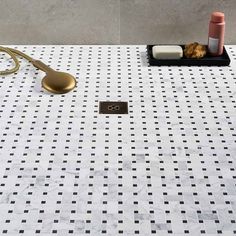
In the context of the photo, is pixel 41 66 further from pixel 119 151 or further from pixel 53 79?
pixel 119 151

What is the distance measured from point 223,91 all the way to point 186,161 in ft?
1.25

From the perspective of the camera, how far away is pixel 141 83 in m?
1.83

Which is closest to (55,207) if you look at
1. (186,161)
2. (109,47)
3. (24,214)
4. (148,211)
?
(24,214)

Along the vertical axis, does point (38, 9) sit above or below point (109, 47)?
above

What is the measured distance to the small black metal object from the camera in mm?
1687

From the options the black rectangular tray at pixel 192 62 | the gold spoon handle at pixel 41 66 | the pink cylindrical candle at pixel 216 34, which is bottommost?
the black rectangular tray at pixel 192 62

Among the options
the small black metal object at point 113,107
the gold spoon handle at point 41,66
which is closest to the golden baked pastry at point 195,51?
the small black metal object at point 113,107

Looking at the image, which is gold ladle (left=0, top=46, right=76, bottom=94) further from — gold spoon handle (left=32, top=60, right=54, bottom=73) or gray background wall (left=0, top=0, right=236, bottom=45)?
gray background wall (left=0, top=0, right=236, bottom=45)

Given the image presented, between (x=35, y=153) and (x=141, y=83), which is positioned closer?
(x=35, y=153)

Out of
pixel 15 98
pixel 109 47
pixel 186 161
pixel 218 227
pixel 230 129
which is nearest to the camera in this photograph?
pixel 218 227

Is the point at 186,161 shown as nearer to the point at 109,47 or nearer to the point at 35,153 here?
the point at 35,153

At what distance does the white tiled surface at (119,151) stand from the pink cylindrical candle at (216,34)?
66 millimetres

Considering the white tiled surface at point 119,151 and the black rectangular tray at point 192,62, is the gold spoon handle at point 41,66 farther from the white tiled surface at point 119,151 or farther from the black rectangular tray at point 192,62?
the black rectangular tray at point 192,62

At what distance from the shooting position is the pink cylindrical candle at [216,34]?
1871 mm
